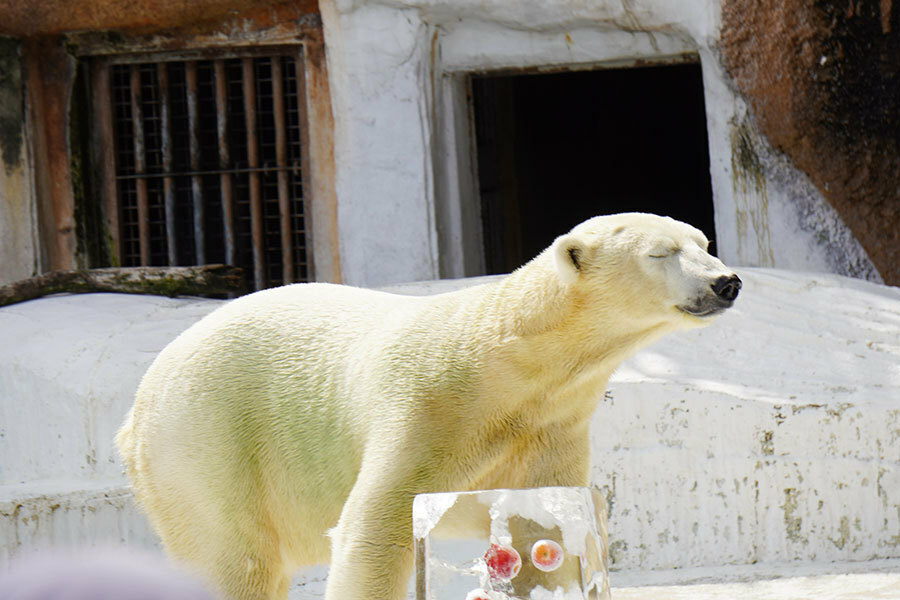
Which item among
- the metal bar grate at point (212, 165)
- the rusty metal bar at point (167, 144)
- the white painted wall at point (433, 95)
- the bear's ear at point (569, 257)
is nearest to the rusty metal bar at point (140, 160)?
the metal bar grate at point (212, 165)

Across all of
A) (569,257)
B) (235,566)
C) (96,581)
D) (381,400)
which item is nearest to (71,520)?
(235,566)

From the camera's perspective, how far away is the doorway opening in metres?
12.0

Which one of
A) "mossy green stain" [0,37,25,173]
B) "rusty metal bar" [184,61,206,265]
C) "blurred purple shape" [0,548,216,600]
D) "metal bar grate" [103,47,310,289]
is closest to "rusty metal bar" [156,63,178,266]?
"metal bar grate" [103,47,310,289]

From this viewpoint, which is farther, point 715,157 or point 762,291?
point 715,157

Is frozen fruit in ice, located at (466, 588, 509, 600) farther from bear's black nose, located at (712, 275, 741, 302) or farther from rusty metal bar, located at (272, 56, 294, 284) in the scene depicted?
rusty metal bar, located at (272, 56, 294, 284)

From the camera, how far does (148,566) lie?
0.88 metres

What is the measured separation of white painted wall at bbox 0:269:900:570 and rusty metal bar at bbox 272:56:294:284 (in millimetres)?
1888

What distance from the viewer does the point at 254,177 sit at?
23.3 feet

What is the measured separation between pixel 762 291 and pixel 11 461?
3.18 meters

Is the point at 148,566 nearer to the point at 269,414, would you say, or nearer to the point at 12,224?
the point at 269,414

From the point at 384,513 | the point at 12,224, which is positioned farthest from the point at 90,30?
the point at 384,513

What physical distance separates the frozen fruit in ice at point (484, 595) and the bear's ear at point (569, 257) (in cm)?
68

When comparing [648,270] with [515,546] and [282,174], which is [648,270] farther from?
[282,174]

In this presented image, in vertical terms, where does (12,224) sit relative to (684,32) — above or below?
below
